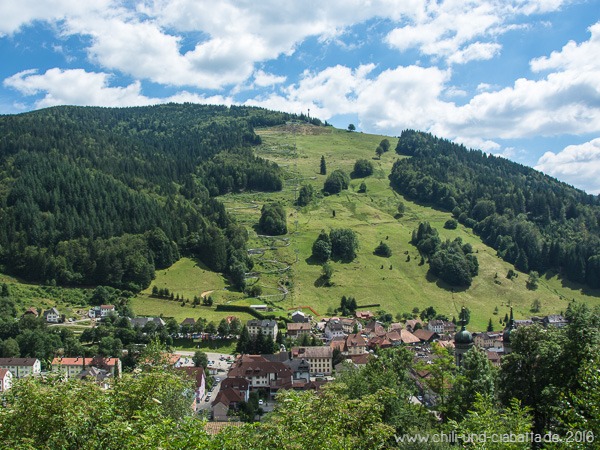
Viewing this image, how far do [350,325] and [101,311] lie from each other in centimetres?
5484

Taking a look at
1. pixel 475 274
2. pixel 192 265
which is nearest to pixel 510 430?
Result: pixel 192 265

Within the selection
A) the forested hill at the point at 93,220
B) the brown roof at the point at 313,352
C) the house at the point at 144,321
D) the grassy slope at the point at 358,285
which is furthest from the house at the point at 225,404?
the forested hill at the point at 93,220

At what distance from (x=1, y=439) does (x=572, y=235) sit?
7759 inches

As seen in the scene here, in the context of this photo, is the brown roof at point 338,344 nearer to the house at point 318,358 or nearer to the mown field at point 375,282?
the house at point 318,358

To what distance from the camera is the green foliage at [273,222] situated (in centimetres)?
16112

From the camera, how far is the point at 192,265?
445 ft

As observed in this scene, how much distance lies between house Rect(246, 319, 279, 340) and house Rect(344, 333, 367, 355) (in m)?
16.2

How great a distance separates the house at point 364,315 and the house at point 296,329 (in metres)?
19.2

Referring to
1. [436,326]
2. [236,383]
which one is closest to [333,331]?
[436,326]

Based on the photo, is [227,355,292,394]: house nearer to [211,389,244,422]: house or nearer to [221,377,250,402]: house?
[221,377,250,402]: house

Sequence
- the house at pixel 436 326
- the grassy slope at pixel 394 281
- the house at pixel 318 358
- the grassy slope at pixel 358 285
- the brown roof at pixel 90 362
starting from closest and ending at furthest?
the brown roof at pixel 90 362 < the house at pixel 318 358 < the house at pixel 436 326 < the grassy slope at pixel 358 285 < the grassy slope at pixel 394 281

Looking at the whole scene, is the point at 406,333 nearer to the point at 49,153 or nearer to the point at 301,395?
the point at 301,395

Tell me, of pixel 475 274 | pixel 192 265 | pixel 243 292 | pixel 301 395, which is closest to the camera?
pixel 301 395

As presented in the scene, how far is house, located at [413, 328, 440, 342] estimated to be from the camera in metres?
106
